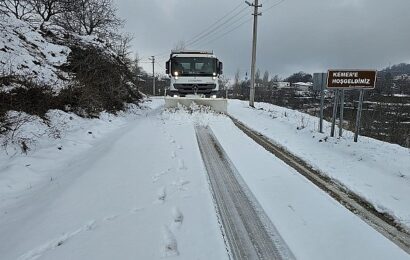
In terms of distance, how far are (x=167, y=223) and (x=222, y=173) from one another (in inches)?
102

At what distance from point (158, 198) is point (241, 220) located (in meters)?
1.33

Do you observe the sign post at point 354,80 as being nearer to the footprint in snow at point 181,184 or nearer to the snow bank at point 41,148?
the footprint in snow at point 181,184

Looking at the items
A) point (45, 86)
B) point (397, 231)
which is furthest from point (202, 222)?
point (45, 86)

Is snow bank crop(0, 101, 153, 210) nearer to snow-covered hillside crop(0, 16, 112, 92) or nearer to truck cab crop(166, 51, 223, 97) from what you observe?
snow-covered hillside crop(0, 16, 112, 92)

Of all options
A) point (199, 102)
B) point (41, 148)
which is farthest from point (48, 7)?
point (41, 148)

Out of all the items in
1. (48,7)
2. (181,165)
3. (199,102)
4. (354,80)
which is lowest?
(181,165)

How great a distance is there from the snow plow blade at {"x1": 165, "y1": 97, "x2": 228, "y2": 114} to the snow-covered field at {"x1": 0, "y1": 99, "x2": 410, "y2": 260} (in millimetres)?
6870

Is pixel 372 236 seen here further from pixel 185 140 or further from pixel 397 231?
pixel 185 140

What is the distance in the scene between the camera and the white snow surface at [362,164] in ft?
18.9

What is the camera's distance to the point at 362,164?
8.02 m

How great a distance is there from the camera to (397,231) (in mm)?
4562

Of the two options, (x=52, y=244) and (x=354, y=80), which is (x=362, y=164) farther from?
(x=52, y=244)

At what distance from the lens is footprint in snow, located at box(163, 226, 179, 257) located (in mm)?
3769

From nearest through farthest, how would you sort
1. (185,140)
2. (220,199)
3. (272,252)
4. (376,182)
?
(272,252), (220,199), (376,182), (185,140)
